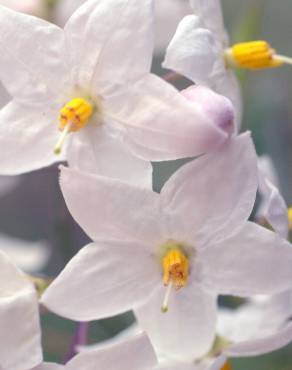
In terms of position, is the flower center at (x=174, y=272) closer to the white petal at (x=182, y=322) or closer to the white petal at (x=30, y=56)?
the white petal at (x=182, y=322)

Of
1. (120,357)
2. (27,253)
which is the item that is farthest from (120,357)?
(27,253)

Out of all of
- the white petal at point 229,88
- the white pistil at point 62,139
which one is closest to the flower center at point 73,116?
the white pistil at point 62,139

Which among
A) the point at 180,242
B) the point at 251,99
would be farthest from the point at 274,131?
the point at 180,242

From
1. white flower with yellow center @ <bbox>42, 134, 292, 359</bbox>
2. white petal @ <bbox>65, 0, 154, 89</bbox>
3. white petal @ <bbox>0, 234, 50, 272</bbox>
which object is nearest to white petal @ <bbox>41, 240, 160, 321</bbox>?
white flower with yellow center @ <bbox>42, 134, 292, 359</bbox>

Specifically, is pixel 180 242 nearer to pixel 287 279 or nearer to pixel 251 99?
pixel 287 279

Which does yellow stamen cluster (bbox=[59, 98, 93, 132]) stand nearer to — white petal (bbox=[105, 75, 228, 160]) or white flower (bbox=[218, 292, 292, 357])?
white petal (bbox=[105, 75, 228, 160])
